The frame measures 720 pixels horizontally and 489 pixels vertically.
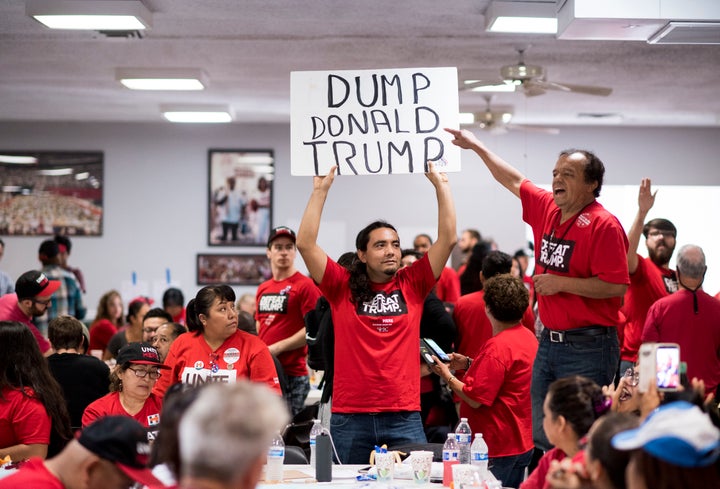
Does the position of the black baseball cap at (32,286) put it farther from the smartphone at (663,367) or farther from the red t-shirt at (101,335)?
the smartphone at (663,367)

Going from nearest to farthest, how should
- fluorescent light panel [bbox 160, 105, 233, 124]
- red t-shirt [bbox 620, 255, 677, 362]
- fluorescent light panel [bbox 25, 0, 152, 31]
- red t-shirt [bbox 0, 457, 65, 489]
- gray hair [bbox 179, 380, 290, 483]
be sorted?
gray hair [bbox 179, 380, 290, 483], red t-shirt [bbox 0, 457, 65, 489], fluorescent light panel [bbox 25, 0, 152, 31], red t-shirt [bbox 620, 255, 677, 362], fluorescent light panel [bbox 160, 105, 233, 124]

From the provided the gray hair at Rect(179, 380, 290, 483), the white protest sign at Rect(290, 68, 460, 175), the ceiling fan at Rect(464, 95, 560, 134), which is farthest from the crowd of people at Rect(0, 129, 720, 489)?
the ceiling fan at Rect(464, 95, 560, 134)

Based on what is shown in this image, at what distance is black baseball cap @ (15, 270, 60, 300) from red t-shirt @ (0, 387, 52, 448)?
221 centimetres

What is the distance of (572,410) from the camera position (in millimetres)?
2980

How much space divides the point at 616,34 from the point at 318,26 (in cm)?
257

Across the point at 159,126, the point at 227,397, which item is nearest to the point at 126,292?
the point at 159,126

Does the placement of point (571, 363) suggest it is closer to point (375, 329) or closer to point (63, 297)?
point (375, 329)

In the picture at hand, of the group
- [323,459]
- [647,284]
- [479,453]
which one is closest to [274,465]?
[323,459]

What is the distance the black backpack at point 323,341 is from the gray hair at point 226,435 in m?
3.31

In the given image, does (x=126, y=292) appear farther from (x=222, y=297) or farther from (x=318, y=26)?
(x=222, y=297)

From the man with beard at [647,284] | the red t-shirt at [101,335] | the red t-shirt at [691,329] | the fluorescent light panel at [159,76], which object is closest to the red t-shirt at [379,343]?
the red t-shirt at [691,329]

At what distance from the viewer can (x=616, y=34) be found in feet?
18.2

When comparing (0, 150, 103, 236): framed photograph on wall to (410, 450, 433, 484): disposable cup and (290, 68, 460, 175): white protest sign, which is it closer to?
(290, 68, 460, 175): white protest sign

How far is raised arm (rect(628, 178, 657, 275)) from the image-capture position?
4.69m
